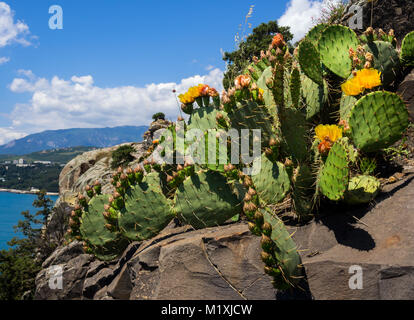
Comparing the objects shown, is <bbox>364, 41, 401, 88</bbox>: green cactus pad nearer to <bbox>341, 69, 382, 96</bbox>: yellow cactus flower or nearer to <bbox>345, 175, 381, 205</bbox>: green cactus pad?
<bbox>341, 69, 382, 96</bbox>: yellow cactus flower

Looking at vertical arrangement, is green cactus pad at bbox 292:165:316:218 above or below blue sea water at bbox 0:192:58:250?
above

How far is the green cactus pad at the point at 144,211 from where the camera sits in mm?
2760

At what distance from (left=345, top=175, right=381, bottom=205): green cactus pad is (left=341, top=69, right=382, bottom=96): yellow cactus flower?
62cm

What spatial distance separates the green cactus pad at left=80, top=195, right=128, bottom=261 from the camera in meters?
3.17

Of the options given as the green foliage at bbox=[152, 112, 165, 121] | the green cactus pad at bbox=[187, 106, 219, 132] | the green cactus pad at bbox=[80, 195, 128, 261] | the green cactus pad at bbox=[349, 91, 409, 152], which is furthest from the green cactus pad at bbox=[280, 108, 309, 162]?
the green foliage at bbox=[152, 112, 165, 121]

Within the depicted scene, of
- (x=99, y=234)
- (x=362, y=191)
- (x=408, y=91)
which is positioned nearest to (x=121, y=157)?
(x=99, y=234)

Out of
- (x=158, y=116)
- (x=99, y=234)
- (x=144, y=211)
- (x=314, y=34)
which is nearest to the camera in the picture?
Answer: (x=144, y=211)

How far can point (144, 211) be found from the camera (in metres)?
2.78

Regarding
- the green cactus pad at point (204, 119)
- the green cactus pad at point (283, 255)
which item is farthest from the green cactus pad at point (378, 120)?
the green cactus pad at point (204, 119)

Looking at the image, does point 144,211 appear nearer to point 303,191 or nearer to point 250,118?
point 250,118

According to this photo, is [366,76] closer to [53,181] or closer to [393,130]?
[393,130]

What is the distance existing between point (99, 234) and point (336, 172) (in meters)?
2.50

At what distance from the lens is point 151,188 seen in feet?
9.09
